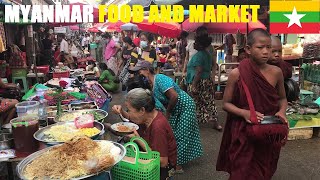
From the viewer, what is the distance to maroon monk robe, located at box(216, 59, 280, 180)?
263cm

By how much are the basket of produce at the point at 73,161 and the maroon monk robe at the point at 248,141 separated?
3.52ft

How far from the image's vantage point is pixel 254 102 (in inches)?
104

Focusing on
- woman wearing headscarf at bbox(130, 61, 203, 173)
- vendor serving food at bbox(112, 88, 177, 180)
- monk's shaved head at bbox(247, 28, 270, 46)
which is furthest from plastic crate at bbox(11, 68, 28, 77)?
monk's shaved head at bbox(247, 28, 270, 46)

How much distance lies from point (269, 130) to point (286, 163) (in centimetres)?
257

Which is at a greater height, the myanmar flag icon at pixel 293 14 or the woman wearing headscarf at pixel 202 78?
the myanmar flag icon at pixel 293 14

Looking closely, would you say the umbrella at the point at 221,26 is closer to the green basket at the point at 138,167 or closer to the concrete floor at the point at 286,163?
the concrete floor at the point at 286,163

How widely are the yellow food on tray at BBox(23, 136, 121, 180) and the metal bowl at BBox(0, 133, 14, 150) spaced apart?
698 millimetres

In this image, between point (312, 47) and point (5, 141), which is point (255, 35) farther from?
point (312, 47)

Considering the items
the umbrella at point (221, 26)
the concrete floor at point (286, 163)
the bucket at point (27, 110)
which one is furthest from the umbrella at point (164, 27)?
the bucket at point (27, 110)

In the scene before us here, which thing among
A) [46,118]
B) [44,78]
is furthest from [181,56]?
[46,118]

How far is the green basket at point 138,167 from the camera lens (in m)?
2.15

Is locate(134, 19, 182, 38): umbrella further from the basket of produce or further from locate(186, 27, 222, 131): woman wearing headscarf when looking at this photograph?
the basket of produce

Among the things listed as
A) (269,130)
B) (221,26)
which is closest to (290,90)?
(269,130)

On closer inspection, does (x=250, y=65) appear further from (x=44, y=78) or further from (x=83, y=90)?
(x=44, y=78)
